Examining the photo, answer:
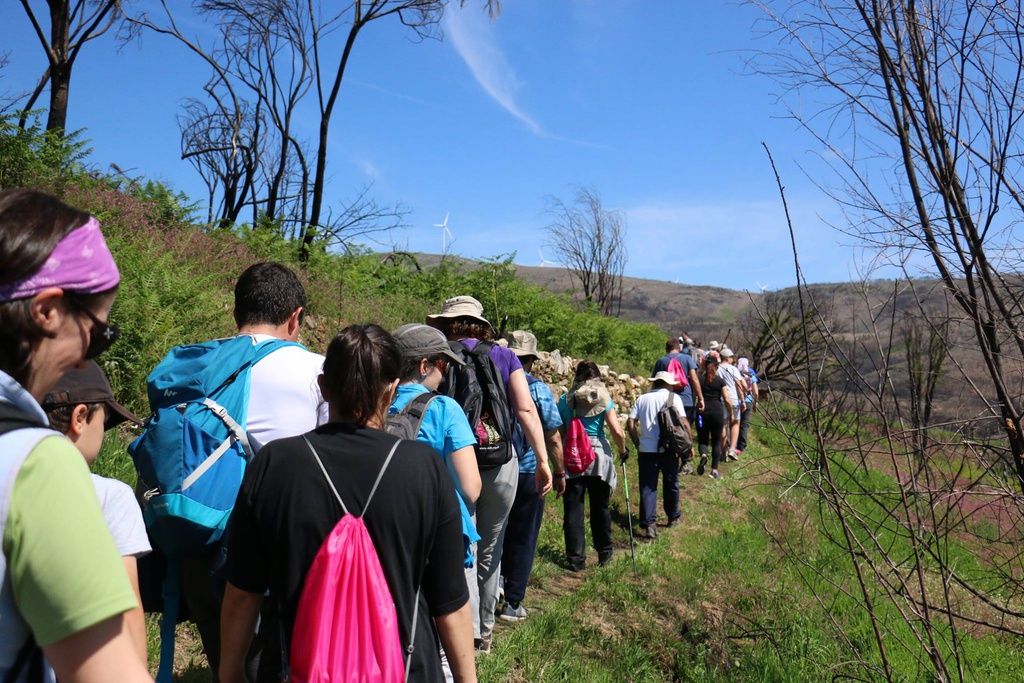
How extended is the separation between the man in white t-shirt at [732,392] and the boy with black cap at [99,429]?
9.66 metres

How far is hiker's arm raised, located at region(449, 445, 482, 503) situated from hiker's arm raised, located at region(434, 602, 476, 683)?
92 cm

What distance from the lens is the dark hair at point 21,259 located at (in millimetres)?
1075

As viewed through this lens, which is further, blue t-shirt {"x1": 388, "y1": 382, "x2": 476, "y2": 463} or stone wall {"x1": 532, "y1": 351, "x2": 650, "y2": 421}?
stone wall {"x1": 532, "y1": 351, "x2": 650, "y2": 421}

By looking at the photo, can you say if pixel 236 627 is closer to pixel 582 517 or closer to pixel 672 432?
pixel 582 517

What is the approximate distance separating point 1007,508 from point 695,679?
8.32 feet

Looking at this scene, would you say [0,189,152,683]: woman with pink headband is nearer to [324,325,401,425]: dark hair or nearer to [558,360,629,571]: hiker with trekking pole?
[324,325,401,425]: dark hair

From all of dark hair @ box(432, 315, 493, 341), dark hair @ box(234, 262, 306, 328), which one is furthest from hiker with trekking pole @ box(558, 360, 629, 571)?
dark hair @ box(234, 262, 306, 328)

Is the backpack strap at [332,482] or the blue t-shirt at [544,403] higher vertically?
the backpack strap at [332,482]

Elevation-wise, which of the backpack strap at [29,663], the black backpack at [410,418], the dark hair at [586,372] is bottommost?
the dark hair at [586,372]

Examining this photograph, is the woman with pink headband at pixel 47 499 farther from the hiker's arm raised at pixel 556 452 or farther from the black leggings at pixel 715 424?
the black leggings at pixel 715 424

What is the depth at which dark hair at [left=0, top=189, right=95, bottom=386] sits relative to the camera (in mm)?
1075

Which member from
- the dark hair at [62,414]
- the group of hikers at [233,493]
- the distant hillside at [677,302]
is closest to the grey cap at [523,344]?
the group of hikers at [233,493]

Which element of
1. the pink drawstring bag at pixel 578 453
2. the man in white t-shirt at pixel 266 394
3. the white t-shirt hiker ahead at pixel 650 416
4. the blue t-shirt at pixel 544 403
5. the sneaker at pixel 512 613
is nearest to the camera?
the man in white t-shirt at pixel 266 394

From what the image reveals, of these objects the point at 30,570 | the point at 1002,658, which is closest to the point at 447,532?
the point at 30,570
